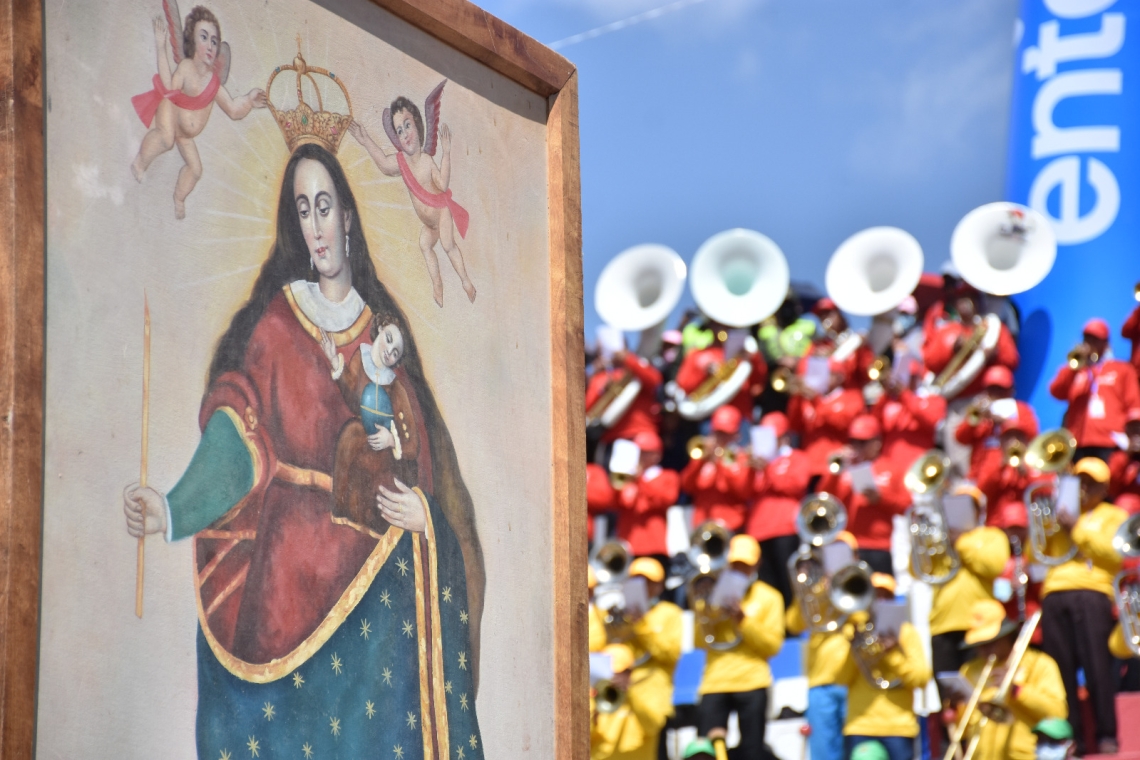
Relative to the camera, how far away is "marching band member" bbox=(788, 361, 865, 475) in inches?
453

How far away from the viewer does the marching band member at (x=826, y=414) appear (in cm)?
1152

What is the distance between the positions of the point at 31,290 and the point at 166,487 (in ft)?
0.97

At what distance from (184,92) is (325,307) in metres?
0.37

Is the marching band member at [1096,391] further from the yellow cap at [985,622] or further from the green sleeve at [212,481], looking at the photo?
the green sleeve at [212,481]

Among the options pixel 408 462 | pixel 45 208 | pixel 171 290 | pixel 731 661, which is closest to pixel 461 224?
pixel 408 462

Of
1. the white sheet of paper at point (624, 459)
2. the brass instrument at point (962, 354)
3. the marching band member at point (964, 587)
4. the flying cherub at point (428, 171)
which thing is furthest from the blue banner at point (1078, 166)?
the flying cherub at point (428, 171)

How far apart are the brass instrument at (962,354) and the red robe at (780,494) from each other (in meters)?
1.18

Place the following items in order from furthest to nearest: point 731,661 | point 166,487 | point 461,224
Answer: point 731,661 < point 461,224 < point 166,487

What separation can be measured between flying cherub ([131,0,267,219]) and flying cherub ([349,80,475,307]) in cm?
31

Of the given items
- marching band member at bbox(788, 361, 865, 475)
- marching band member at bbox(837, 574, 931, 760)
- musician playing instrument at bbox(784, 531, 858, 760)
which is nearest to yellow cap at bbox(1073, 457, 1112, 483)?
marching band member at bbox(837, 574, 931, 760)

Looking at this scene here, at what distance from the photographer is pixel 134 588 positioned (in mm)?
1725

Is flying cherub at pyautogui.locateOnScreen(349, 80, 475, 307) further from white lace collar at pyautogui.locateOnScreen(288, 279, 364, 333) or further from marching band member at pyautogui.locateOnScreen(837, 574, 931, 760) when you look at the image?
marching band member at pyautogui.locateOnScreen(837, 574, 931, 760)

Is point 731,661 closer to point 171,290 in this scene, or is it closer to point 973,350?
point 973,350

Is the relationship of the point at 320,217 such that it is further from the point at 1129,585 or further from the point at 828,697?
the point at 828,697
